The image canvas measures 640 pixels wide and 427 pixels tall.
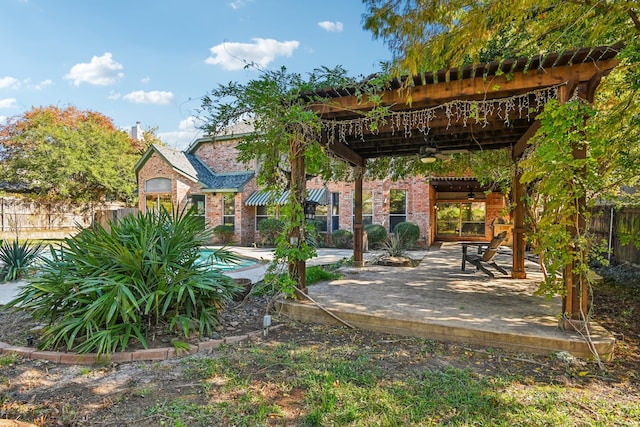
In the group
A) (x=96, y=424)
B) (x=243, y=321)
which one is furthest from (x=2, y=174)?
(x=96, y=424)

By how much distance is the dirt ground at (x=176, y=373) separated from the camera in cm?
244

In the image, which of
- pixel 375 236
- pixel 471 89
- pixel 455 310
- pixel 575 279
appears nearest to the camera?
pixel 575 279

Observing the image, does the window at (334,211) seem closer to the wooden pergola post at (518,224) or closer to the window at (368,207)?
the window at (368,207)

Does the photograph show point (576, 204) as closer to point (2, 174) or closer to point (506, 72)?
point (506, 72)

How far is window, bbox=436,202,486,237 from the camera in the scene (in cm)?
1797

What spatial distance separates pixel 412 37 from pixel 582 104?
1.90 m

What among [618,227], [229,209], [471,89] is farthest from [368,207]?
[471,89]

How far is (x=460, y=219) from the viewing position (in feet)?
61.0

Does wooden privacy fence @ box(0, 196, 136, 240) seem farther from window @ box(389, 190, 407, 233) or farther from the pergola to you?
the pergola

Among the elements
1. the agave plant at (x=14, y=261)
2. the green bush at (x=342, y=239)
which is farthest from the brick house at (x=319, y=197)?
the agave plant at (x=14, y=261)

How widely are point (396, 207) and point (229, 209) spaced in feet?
28.1

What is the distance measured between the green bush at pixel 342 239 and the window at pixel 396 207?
6.38 ft

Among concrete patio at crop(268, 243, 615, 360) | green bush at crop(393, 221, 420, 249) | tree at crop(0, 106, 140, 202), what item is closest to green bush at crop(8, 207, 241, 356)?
concrete patio at crop(268, 243, 615, 360)

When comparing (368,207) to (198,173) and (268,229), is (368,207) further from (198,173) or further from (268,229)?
(198,173)
